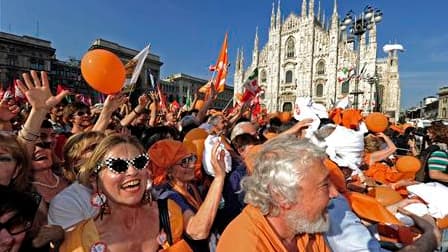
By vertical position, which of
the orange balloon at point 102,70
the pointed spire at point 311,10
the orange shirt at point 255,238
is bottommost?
the orange shirt at point 255,238

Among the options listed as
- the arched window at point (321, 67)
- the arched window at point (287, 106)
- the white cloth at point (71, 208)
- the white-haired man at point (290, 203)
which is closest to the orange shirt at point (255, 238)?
the white-haired man at point (290, 203)

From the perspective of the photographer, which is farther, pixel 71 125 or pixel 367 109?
pixel 367 109

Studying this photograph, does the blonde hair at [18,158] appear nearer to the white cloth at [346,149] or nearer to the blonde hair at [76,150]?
the blonde hair at [76,150]

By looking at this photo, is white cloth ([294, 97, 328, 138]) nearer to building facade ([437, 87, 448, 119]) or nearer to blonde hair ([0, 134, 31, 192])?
blonde hair ([0, 134, 31, 192])

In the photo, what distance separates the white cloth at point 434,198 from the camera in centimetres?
223

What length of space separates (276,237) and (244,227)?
156 mm

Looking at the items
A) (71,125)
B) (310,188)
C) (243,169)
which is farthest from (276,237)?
(71,125)

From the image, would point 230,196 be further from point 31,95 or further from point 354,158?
point 31,95

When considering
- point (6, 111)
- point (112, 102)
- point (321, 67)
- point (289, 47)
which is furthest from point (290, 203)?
point (289, 47)

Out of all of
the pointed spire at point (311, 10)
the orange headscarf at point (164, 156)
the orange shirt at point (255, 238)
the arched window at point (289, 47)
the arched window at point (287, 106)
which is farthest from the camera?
the arched window at point (287, 106)

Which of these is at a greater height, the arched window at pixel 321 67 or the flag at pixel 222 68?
the arched window at pixel 321 67

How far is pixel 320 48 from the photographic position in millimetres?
44375

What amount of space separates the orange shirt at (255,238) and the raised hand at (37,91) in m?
1.46

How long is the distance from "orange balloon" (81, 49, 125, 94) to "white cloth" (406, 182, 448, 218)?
108 inches
